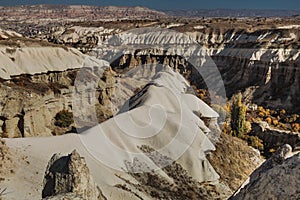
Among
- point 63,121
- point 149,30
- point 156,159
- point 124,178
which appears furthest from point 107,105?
point 149,30

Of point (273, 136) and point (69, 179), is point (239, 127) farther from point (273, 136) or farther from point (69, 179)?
point (69, 179)

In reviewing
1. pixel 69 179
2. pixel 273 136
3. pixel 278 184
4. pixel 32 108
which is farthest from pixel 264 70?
pixel 278 184

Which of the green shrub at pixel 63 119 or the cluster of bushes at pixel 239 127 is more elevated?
the green shrub at pixel 63 119

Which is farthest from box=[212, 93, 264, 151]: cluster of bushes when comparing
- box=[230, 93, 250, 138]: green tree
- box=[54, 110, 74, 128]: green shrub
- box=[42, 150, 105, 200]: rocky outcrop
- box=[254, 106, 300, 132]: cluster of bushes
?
box=[42, 150, 105, 200]: rocky outcrop

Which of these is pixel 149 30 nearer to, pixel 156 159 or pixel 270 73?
pixel 270 73

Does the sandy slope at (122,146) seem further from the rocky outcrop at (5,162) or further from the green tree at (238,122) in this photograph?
the green tree at (238,122)

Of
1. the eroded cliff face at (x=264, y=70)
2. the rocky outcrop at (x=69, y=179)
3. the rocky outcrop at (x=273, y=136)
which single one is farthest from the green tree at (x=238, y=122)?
the rocky outcrop at (x=69, y=179)

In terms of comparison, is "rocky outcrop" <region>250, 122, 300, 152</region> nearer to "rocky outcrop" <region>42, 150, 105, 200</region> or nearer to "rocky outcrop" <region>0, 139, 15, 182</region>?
"rocky outcrop" <region>0, 139, 15, 182</region>
